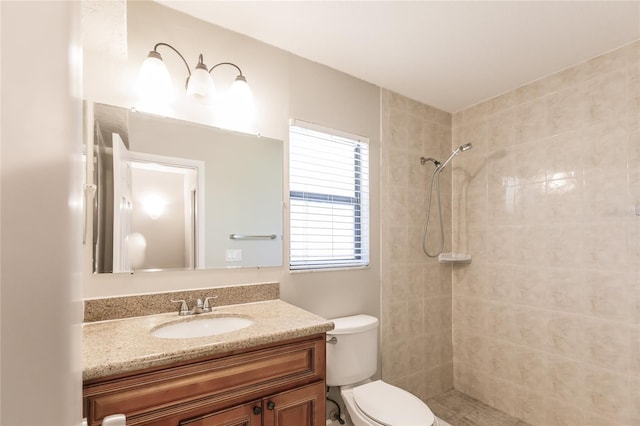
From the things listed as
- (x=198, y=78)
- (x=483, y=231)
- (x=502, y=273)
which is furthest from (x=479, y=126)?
(x=198, y=78)

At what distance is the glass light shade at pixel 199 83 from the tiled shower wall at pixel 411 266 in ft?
4.10

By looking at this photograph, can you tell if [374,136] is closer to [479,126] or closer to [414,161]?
[414,161]

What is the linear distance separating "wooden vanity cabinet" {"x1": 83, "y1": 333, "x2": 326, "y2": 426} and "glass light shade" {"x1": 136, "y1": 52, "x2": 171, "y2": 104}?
1.15 meters

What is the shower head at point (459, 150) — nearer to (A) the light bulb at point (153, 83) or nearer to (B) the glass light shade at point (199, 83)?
(B) the glass light shade at point (199, 83)

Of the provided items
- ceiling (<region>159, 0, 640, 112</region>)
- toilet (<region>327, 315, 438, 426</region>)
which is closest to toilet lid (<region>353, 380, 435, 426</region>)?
toilet (<region>327, 315, 438, 426</region>)

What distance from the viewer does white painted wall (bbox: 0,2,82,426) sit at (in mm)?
117

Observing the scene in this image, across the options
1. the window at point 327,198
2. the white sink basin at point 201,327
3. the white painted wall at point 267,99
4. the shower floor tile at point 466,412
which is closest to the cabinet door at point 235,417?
the white sink basin at point 201,327

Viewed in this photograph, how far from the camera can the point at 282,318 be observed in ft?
4.46

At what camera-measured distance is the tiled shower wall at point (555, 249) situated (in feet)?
5.73

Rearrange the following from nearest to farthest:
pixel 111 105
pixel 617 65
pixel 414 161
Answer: pixel 111 105 → pixel 617 65 → pixel 414 161

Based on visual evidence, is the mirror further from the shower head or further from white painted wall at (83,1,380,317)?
the shower head

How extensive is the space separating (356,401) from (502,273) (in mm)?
1439

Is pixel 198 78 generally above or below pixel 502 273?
above

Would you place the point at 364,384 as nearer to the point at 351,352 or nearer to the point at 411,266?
the point at 351,352
